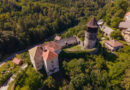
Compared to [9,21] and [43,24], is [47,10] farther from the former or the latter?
[9,21]

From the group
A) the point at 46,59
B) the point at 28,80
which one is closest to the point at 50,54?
the point at 46,59

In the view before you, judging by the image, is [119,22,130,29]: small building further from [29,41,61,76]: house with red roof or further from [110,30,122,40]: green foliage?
[29,41,61,76]: house with red roof

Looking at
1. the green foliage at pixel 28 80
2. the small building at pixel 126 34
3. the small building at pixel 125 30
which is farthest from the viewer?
the small building at pixel 125 30

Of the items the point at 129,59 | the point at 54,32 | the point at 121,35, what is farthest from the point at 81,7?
the point at 129,59

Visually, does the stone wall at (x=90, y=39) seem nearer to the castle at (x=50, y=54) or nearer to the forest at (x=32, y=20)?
the castle at (x=50, y=54)

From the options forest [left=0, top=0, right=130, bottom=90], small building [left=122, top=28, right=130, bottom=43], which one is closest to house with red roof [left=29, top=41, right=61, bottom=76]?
forest [left=0, top=0, right=130, bottom=90]

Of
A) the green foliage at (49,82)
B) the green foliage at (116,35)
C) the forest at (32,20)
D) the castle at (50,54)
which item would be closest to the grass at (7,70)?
the forest at (32,20)

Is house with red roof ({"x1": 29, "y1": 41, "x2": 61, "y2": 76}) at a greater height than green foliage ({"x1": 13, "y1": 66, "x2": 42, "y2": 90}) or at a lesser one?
greater

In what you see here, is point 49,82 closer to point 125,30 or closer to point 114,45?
point 114,45

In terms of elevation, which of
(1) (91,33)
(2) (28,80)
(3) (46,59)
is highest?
(1) (91,33)
